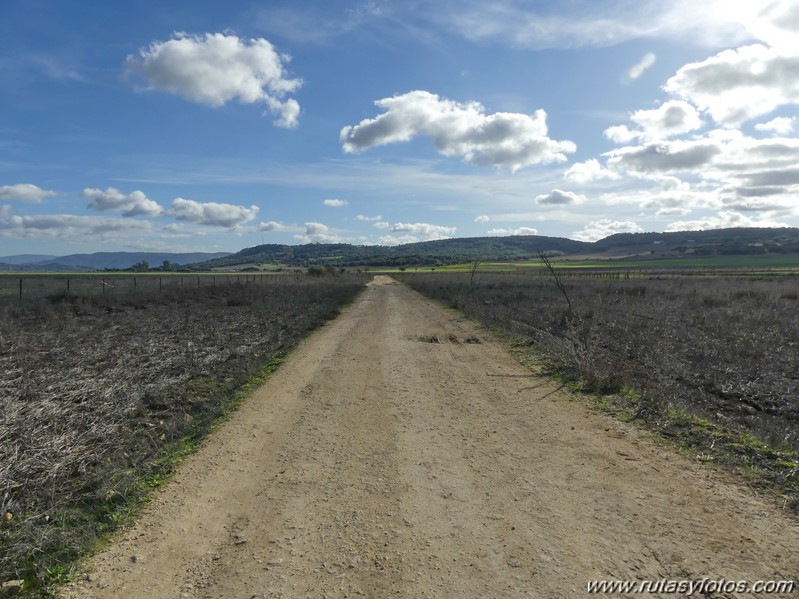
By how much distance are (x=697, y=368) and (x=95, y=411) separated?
12.6 meters

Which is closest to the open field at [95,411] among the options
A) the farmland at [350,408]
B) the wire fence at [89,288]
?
the farmland at [350,408]

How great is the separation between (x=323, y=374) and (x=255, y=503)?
19.6 feet

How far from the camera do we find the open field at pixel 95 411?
183 inches

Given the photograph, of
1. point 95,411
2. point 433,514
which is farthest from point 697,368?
point 95,411

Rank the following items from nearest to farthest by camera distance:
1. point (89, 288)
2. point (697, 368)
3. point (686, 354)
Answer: point (697, 368), point (686, 354), point (89, 288)

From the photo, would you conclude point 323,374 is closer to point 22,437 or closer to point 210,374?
point 210,374

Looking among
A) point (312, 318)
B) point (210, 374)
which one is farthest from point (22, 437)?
point (312, 318)

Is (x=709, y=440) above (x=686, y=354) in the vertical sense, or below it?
above

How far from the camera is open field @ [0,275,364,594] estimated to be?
466 cm

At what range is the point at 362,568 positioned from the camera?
149 inches

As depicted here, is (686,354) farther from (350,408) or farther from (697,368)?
(350,408)

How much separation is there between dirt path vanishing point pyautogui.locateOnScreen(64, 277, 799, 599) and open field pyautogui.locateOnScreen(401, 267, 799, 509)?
0.88 metres

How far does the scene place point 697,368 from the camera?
12.1 m

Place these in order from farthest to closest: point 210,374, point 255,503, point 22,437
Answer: point 210,374
point 22,437
point 255,503
